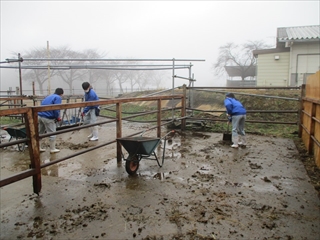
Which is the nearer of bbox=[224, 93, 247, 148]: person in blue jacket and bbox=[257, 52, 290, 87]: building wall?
bbox=[224, 93, 247, 148]: person in blue jacket

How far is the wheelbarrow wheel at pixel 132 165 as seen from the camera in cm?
407

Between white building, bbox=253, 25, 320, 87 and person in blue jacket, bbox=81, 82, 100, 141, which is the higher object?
white building, bbox=253, 25, 320, 87

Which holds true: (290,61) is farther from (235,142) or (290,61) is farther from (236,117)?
(235,142)

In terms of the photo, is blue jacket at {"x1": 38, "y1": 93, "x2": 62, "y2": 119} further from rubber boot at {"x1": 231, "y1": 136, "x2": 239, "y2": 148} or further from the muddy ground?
rubber boot at {"x1": 231, "y1": 136, "x2": 239, "y2": 148}

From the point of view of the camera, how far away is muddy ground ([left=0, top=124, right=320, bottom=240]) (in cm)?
256

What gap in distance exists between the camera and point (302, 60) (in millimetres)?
13672

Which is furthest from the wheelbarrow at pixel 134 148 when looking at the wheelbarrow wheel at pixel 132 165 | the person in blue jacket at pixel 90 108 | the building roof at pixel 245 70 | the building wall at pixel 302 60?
the building roof at pixel 245 70

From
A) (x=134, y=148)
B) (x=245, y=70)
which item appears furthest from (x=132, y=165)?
(x=245, y=70)

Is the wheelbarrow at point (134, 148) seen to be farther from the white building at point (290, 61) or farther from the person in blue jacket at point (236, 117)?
the white building at point (290, 61)

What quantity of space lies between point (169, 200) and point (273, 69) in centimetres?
1375

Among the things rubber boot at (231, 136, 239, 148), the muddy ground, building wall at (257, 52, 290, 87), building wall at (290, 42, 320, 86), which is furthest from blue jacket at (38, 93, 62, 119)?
building wall at (257, 52, 290, 87)

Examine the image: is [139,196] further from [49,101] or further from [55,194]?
[49,101]

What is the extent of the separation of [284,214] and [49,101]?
14.9 ft

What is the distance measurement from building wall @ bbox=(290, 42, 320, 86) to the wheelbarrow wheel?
12119mm
